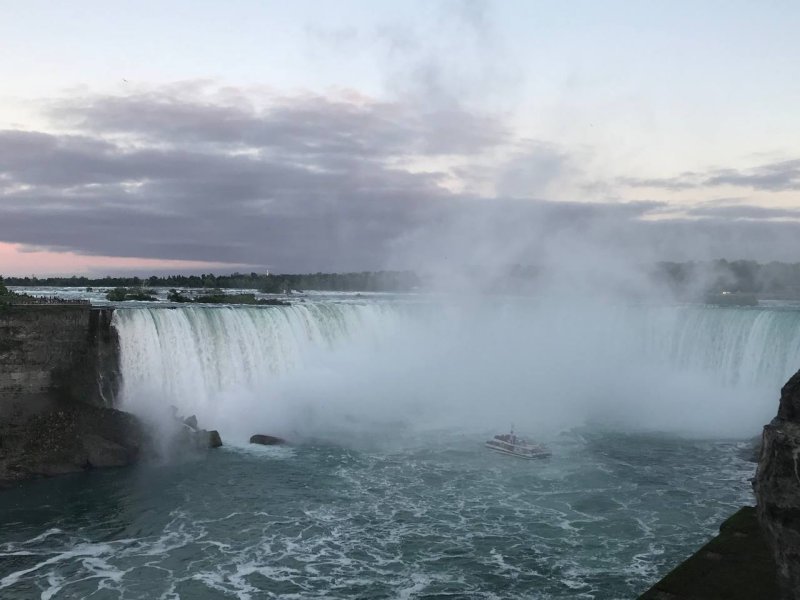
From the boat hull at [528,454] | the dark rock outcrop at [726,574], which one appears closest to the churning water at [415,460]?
the boat hull at [528,454]

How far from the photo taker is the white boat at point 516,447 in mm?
29094

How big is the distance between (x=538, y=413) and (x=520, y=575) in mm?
22376

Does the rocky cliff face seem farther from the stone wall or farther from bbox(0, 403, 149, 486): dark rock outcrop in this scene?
the stone wall

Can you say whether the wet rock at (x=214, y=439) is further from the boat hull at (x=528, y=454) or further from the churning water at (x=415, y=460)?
the boat hull at (x=528, y=454)

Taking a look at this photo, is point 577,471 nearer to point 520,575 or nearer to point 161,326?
point 520,575

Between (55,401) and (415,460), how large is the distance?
49.0 ft

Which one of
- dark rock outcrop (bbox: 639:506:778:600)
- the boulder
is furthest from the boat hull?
dark rock outcrop (bbox: 639:506:778:600)

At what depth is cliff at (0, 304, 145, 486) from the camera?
86.9 feet

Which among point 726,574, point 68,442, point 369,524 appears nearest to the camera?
point 726,574

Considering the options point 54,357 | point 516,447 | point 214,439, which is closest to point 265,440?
point 214,439

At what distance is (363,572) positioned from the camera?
17.6 metres

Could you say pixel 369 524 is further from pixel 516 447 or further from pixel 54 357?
pixel 54 357

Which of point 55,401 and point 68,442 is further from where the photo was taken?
point 55,401

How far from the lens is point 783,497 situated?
7.35 m
